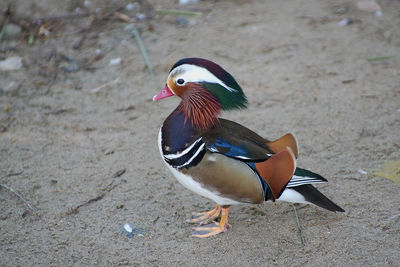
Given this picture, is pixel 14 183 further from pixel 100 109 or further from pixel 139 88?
pixel 139 88

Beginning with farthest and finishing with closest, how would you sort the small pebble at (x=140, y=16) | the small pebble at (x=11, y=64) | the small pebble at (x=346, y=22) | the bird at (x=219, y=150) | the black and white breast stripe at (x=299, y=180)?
1. the small pebble at (x=140, y=16)
2. the small pebble at (x=346, y=22)
3. the small pebble at (x=11, y=64)
4. the black and white breast stripe at (x=299, y=180)
5. the bird at (x=219, y=150)

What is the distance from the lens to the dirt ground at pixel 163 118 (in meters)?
2.61

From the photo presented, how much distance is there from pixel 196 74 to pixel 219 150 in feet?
1.53

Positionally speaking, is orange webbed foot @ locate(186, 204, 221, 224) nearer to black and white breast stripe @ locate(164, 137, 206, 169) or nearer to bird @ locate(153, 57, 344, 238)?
bird @ locate(153, 57, 344, 238)

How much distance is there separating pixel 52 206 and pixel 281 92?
7.70ft

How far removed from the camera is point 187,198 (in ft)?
10.0

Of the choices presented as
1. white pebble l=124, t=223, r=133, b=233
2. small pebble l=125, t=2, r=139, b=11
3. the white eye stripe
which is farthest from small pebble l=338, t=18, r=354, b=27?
white pebble l=124, t=223, r=133, b=233

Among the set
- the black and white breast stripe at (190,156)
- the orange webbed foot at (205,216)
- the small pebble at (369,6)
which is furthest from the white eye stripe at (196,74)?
the small pebble at (369,6)

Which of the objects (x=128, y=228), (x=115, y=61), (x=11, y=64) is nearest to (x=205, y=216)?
(x=128, y=228)

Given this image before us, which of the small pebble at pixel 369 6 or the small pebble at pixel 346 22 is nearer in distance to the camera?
the small pebble at pixel 346 22

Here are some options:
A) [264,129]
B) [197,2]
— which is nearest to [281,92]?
[264,129]

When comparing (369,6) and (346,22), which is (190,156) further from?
(369,6)

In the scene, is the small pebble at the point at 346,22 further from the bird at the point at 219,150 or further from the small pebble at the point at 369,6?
the bird at the point at 219,150

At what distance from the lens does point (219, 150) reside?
243 centimetres
